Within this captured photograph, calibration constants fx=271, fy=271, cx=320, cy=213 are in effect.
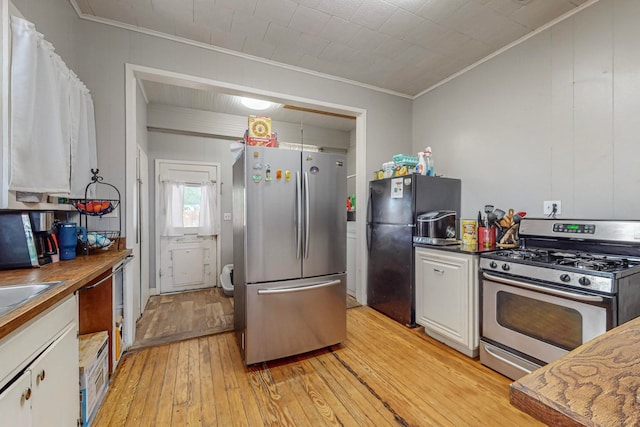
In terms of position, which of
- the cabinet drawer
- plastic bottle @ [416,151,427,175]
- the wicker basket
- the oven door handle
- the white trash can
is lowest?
the white trash can

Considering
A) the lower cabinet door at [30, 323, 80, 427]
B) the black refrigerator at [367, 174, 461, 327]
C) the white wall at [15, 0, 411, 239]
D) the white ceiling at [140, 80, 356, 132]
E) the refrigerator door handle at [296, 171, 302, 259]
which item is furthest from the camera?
the white ceiling at [140, 80, 356, 132]

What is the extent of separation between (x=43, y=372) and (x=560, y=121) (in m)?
3.48

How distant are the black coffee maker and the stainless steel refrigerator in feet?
3.54

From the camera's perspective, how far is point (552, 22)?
2246 millimetres

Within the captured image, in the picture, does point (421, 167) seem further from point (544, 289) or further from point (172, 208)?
point (172, 208)

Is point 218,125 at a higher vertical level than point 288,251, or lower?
higher

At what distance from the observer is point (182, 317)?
3.01 m

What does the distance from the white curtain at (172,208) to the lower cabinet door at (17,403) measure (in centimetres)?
334

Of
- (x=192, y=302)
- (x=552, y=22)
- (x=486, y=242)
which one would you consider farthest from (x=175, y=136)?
(x=552, y=22)

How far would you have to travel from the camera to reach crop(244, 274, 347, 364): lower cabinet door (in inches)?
79.0

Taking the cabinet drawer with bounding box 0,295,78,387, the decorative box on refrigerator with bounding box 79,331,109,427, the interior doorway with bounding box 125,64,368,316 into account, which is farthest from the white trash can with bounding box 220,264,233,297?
the cabinet drawer with bounding box 0,295,78,387

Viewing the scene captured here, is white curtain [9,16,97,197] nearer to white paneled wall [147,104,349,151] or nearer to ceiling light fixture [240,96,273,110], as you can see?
ceiling light fixture [240,96,273,110]

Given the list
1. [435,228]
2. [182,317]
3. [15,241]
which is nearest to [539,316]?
[435,228]

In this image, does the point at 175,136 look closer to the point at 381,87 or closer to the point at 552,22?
the point at 381,87
